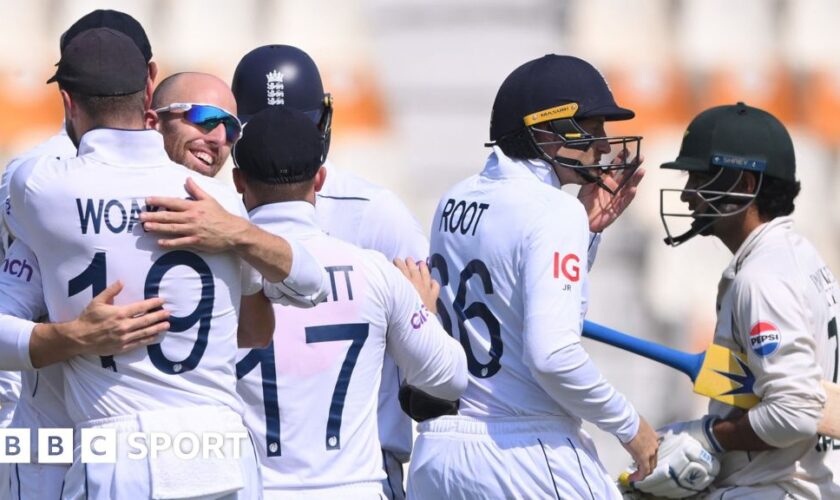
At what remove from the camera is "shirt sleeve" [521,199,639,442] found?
148 inches

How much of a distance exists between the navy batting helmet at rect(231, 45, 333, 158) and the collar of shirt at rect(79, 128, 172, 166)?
1.41 m

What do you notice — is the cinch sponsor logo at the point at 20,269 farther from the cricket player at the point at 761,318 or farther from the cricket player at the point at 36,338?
the cricket player at the point at 761,318

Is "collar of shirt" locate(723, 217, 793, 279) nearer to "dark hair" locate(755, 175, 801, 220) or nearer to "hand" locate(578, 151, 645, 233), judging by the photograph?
"dark hair" locate(755, 175, 801, 220)

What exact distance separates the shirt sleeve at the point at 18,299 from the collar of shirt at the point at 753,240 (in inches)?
88.1

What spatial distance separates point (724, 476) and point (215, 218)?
213 centimetres

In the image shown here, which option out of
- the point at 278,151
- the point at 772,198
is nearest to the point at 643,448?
the point at 772,198

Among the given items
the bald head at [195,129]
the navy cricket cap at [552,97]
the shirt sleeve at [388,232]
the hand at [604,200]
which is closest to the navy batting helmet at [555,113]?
the navy cricket cap at [552,97]

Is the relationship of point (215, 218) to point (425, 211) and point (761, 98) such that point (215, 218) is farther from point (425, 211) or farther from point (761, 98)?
point (761, 98)

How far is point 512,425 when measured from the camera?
3.98 meters

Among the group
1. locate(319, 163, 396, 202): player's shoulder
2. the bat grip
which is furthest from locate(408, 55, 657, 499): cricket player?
the bat grip

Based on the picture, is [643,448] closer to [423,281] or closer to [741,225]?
[423,281]

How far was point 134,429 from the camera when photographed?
3.21 m

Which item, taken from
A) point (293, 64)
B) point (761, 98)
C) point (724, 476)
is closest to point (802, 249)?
point (724, 476)

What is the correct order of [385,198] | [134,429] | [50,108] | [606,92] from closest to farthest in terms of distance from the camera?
[134,429] < [606,92] < [385,198] < [50,108]
